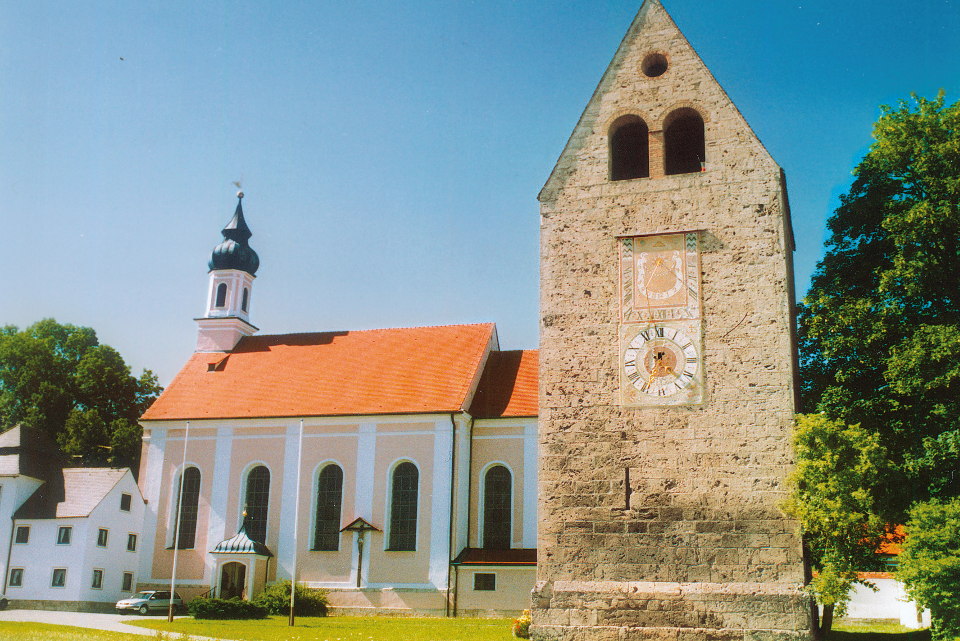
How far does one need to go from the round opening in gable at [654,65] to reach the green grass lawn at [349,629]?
13828 mm

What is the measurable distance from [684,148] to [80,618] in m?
24.3

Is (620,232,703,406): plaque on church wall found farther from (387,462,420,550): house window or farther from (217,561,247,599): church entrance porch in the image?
(217,561,247,599): church entrance porch

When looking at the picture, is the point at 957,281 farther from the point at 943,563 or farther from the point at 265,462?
the point at 265,462

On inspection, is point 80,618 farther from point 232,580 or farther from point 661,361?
point 661,361

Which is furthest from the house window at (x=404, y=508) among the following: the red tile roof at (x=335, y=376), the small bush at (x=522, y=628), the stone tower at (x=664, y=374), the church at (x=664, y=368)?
the stone tower at (x=664, y=374)

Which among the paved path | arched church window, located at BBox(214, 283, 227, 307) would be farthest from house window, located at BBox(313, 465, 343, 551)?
arched church window, located at BBox(214, 283, 227, 307)

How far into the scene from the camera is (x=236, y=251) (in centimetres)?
4388

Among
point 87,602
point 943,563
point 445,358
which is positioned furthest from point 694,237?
point 87,602

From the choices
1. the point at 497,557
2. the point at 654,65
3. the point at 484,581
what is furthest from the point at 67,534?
the point at 654,65

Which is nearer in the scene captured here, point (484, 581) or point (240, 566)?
point (484, 581)

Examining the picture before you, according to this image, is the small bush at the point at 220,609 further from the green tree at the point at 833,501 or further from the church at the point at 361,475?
the green tree at the point at 833,501

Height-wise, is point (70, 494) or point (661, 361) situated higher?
point (661, 361)

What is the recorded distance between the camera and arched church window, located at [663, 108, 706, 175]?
20547mm

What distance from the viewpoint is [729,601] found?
16.3 metres
